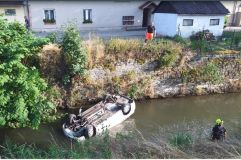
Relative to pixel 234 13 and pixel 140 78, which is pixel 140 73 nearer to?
pixel 140 78

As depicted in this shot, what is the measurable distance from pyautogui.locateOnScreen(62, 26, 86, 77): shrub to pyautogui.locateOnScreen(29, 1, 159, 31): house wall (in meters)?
7.97

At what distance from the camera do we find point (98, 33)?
27.8 meters

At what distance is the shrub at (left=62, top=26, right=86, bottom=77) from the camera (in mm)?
19109

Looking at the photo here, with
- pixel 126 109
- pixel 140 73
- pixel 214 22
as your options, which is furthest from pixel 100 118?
pixel 214 22

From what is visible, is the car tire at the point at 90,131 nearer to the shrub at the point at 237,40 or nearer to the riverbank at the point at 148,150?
the riverbank at the point at 148,150

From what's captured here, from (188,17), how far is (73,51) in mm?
10727

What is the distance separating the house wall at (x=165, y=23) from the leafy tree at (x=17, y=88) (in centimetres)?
1295

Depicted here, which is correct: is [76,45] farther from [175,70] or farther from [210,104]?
[210,104]

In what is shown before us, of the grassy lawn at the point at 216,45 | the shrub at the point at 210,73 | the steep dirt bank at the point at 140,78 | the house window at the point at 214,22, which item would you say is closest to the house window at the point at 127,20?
the grassy lawn at the point at 216,45

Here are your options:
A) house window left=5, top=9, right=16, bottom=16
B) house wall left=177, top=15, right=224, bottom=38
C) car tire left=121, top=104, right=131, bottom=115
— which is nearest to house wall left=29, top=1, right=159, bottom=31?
house window left=5, top=9, right=16, bottom=16

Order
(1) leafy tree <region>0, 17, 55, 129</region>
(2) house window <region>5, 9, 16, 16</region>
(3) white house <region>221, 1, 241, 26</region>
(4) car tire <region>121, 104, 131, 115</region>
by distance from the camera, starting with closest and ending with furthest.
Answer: (1) leafy tree <region>0, 17, 55, 129</region>
(4) car tire <region>121, 104, 131, 115</region>
(2) house window <region>5, 9, 16, 16</region>
(3) white house <region>221, 1, 241, 26</region>

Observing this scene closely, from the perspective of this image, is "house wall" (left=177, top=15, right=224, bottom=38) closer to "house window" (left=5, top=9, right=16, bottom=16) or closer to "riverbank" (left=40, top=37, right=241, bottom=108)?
"riverbank" (left=40, top=37, right=241, bottom=108)

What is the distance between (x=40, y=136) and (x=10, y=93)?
2.94 metres

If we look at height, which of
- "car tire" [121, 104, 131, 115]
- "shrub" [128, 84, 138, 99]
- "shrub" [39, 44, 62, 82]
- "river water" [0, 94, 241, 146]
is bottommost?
"river water" [0, 94, 241, 146]
